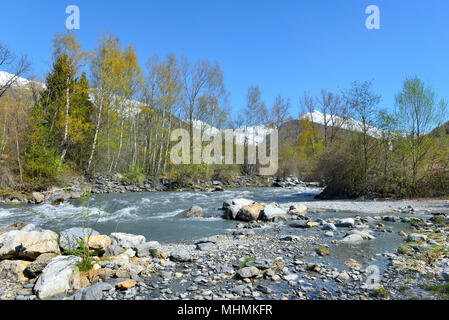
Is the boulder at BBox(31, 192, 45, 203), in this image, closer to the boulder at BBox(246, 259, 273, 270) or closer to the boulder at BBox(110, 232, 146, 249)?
the boulder at BBox(110, 232, 146, 249)

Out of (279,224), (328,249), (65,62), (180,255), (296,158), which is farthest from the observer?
(296,158)

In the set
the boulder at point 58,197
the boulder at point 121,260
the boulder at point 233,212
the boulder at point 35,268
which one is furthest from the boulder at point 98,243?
the boulder at point 58,197

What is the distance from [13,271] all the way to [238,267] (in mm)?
3596

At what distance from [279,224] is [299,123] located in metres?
29.7

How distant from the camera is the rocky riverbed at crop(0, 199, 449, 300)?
322cm

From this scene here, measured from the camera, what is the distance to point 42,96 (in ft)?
55.9

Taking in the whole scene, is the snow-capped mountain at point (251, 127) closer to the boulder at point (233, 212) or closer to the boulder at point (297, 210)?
the boulder at point (297, 210)

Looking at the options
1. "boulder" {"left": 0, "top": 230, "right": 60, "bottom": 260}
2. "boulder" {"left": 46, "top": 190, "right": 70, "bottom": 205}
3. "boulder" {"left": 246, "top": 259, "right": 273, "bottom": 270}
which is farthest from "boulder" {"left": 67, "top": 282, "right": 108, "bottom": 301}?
"boulder" {"left": 46, "top": 190, "right": 70, "bottom": 205}

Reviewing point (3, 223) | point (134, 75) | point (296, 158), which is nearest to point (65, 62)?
point (134, 75)

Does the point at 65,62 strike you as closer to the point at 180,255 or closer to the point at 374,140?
the point at 180,255

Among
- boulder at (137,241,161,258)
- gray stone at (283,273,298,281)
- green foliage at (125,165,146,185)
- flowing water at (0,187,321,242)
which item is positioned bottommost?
flowing water at (0,187,321,242)

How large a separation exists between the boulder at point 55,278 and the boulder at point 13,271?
19.1 inches

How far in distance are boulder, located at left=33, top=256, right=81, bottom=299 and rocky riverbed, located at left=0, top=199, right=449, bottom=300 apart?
0.04 feet

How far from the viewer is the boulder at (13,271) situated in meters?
3.78
